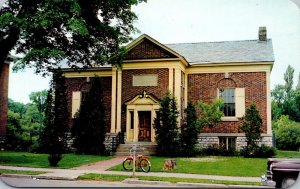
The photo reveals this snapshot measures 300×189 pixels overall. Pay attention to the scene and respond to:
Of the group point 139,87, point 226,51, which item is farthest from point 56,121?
point 226,51

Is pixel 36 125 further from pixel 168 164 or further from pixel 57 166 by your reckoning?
pixel 168 164

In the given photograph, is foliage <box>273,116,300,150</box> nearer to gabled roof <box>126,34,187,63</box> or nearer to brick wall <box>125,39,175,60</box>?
gabled roof <box>126,34,187,63</box>

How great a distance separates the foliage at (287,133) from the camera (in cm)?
818

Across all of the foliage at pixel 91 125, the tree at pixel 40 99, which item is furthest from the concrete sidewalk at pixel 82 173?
the tree at pixel 40 99

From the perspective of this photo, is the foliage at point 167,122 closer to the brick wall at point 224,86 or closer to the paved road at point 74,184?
the brick wall at point 224,86

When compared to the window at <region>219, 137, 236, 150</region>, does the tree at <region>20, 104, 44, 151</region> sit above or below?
above

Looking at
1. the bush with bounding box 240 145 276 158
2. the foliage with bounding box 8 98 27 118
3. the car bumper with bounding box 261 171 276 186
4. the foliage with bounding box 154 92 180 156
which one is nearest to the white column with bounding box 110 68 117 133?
the foliage with bounding box 154 92 180 156

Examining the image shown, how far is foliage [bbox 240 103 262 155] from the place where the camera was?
423 inches

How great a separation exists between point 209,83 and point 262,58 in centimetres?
178

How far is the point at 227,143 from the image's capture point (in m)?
10.9

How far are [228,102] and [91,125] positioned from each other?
435 cm

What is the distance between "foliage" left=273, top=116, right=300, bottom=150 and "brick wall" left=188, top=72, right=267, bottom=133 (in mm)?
2343

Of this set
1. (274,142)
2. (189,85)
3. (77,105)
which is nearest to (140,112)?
(189,85)

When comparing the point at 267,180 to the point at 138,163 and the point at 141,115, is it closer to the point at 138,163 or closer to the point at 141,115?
the point at 138,163
